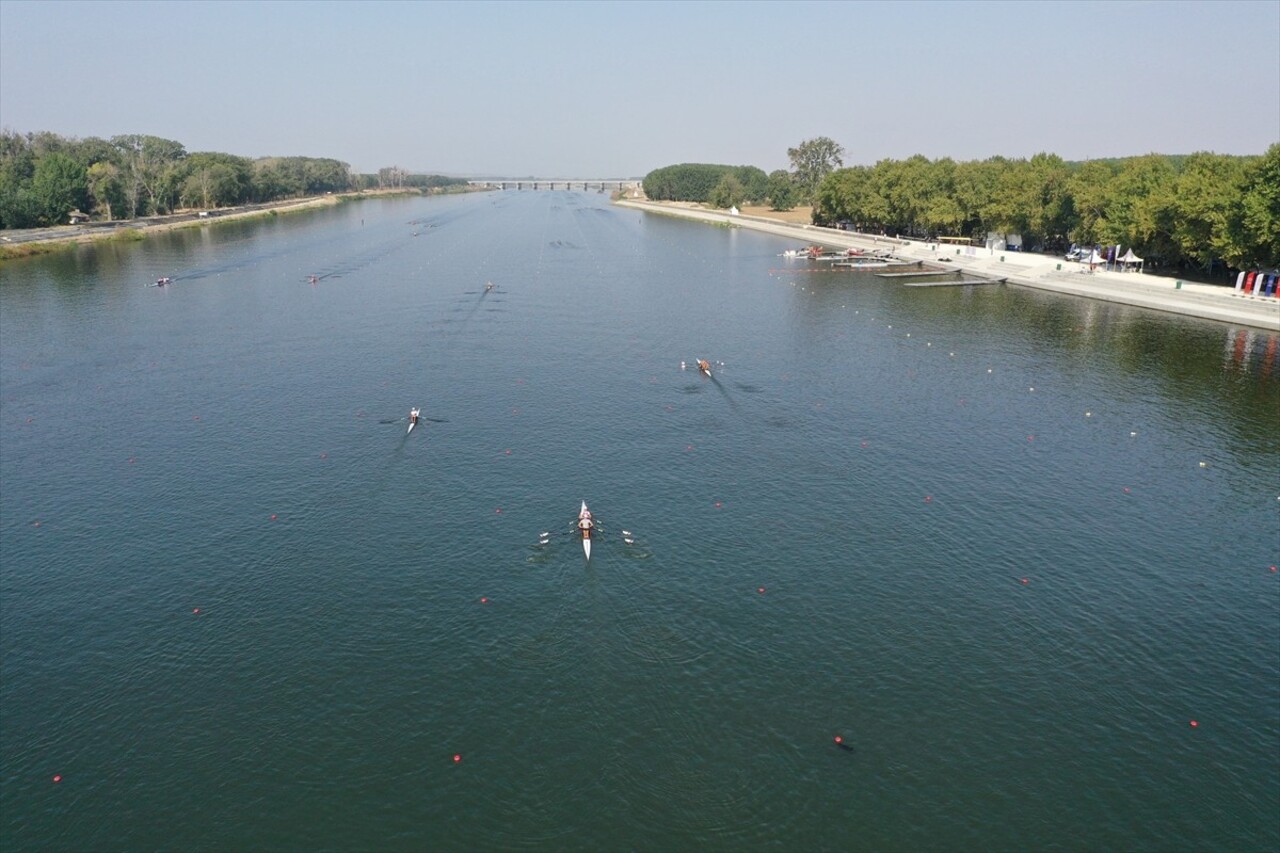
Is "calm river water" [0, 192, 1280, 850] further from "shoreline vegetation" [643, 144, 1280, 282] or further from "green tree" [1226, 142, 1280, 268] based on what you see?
"shoreline vegetation" [643, 144, 1280, 282]

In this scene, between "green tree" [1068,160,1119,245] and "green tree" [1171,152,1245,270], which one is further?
"green tree" [1068,160,1119,245]

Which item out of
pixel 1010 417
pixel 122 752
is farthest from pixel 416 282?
pixel 122 752

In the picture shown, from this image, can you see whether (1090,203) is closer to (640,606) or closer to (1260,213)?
(1260,213)

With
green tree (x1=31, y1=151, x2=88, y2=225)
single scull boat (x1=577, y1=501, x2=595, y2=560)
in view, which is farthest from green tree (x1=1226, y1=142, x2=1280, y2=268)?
green tree (x1=31, y1=151, x2=88, y2=225)

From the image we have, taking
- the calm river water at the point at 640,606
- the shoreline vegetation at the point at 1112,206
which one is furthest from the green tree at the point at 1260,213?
the calm river water at the point at 640,606

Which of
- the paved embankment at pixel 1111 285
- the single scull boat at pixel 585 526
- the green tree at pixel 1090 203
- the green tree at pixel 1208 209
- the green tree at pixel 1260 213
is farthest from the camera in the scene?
the green tree at pixel 1090 203

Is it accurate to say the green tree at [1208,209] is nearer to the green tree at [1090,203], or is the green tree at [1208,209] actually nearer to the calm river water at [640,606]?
the green tree at [1090,203]
